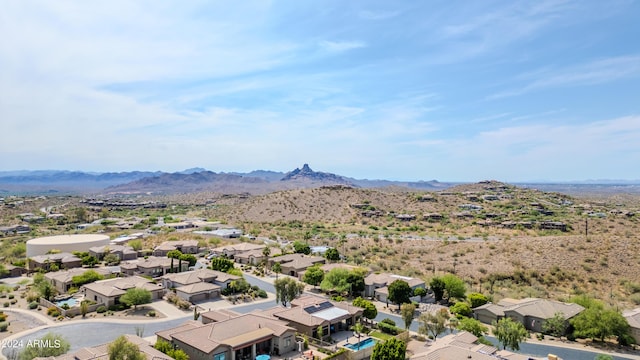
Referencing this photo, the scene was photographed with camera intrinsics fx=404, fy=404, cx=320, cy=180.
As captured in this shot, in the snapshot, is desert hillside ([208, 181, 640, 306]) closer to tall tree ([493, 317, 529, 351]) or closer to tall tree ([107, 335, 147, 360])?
tall tree ([493, 317, 529, 351])

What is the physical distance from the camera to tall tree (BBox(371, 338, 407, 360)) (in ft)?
91.2

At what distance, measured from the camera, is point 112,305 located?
140 feet

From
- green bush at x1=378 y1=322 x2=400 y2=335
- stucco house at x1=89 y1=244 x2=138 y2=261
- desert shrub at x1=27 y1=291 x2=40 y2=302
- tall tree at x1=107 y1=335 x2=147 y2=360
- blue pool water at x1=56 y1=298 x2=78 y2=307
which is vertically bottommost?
green bush at x1=378 y1=322 x2=400 y2=335

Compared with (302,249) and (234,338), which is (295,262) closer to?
(302,249)

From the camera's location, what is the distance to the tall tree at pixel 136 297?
4197cm

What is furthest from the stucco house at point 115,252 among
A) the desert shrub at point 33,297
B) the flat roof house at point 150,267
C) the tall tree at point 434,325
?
the tall tree at point 434,325

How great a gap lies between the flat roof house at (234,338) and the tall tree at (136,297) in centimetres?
1102

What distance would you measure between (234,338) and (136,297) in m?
16.4

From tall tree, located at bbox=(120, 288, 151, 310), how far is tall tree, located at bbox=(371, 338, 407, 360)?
26.3 meters

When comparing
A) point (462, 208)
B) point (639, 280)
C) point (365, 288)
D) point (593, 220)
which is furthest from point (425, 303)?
point (462, 208)

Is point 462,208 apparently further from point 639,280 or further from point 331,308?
point 331,308

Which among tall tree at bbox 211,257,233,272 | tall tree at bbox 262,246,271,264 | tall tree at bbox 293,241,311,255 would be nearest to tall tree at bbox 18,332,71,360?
tall tree at bbox 211,257,233,272

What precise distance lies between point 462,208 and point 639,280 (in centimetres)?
6812

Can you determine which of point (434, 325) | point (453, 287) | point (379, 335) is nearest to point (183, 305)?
point (379, 335)
